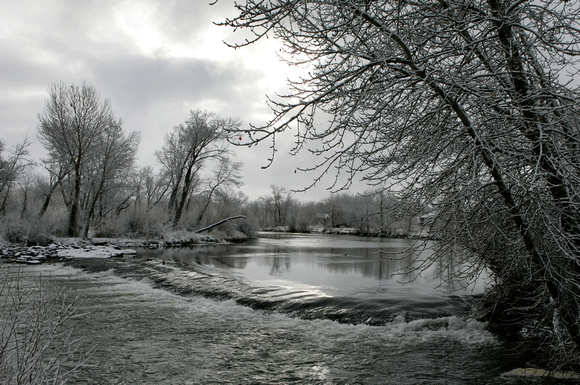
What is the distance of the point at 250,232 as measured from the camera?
4494 centimetres

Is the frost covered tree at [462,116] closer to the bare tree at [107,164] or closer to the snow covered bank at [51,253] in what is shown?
the snow covered bank at [51,253]

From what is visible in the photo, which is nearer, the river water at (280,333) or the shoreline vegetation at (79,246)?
the river water at (280,333)

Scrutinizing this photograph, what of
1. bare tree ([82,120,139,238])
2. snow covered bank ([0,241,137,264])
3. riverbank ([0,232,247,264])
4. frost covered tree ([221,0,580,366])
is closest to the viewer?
frost covered tree ([221,0,580,366])

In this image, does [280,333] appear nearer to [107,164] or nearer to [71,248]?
[71,248]

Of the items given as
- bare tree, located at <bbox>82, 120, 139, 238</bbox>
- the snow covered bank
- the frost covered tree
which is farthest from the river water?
bare tree, located at <bbox>82, 120, 139, 238</bbox>

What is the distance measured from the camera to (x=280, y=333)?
7523 millimetres

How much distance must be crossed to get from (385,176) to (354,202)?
7807cm

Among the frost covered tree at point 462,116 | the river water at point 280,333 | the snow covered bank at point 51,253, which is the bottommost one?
the river water at point 280,333

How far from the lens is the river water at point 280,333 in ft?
18.1

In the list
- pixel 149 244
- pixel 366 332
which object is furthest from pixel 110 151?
pixel 366 332

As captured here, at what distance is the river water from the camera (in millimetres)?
5520

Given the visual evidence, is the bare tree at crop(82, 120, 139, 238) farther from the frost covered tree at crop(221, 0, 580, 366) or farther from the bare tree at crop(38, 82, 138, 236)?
the frost covered tree at crop(221, 0, 580, 366)

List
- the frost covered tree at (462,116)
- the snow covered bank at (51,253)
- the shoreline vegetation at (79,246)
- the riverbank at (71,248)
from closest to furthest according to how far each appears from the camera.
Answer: the frost covered tree at (462,116)
the snow covered bank at (51,253)
the riverbank at (71,248)
the shoreline vegetation at (79,246)

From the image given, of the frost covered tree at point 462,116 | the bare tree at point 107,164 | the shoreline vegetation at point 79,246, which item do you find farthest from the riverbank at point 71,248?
the frost covered tree at point 462,116
